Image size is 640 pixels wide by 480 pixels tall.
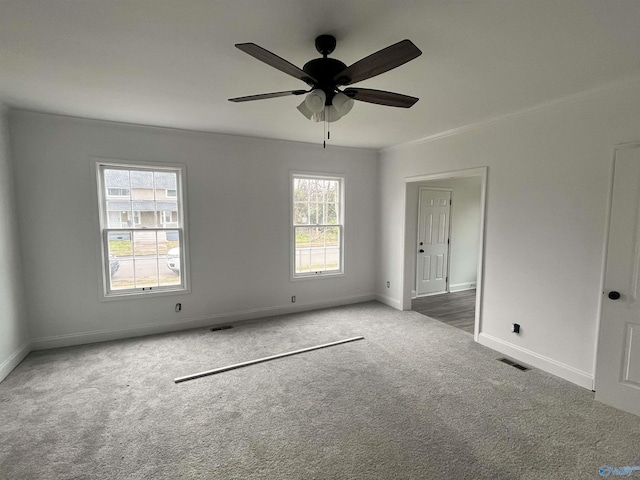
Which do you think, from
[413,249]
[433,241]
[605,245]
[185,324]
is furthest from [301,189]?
[605,245]

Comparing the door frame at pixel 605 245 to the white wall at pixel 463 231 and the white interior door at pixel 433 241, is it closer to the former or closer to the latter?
the white interior door at pixel 433 241

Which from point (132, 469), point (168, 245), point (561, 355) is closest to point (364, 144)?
point (168, 245)

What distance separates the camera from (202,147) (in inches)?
160

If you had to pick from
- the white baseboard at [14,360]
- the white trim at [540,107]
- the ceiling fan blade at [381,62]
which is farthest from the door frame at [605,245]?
the white baseboard at [14,360]

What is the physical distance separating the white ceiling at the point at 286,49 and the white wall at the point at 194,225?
2.01ft

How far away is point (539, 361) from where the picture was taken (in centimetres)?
308

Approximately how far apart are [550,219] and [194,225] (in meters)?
4.07

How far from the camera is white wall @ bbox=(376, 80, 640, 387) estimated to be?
2.60 m

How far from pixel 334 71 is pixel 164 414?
2.74 metres

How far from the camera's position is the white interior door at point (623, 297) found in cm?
236

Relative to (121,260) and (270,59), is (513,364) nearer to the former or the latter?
(270,59)

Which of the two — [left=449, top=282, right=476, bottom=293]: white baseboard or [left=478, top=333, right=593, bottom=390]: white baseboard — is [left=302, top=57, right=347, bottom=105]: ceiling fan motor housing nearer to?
[left=478, top=333, right=593, bottom=390]: white baseboard

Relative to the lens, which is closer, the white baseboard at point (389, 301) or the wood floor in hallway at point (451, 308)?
the wood floor in hallway at point (451, 308)

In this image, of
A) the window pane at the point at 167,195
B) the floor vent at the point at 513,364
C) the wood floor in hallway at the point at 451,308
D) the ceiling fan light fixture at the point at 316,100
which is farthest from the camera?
the wood floor in hallway at the point at 451,308
